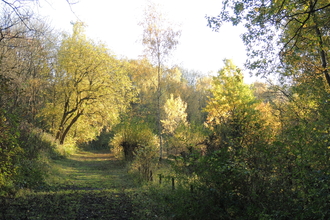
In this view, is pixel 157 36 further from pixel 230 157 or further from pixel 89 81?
pixel 230 157

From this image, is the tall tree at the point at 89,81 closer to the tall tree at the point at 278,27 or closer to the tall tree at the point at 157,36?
the tall tree at the point at 157,36

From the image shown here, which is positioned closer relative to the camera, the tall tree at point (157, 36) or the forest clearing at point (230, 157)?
the forest clearing at point (230, 157)

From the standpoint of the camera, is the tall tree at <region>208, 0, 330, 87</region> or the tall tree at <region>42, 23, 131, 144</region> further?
the tall tree at <region>42, 23, 131, 144</region>

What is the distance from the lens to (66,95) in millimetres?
22594

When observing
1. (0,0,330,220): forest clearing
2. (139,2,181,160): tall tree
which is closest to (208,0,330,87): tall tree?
(0,0,330,220): forest clearing

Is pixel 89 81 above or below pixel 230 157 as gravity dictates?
above

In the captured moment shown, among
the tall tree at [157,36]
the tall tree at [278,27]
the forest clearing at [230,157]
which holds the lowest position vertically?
the forest clearing at [230,157]

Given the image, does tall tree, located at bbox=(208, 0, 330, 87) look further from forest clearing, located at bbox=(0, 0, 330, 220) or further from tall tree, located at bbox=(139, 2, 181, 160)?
tall tree, located at bbox=(139, 2, 181, 160)

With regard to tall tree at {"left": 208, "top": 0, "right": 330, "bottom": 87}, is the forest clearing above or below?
below

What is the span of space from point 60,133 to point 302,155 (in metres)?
23.6

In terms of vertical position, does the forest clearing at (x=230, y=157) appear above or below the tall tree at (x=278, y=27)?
below

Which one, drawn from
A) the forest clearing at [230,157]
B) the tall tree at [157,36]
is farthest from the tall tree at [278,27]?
the tall tree at [157,36]

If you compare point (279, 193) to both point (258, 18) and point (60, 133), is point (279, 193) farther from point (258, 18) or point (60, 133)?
point (60, 133)

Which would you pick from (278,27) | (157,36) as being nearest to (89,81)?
(157,36)
